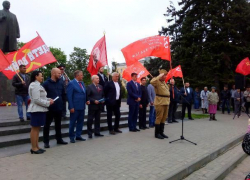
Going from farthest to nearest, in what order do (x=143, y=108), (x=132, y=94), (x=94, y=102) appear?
(x=143, y=108) < (x=132, y=94) < (x=94, y=102)

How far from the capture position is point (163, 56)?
9.30m

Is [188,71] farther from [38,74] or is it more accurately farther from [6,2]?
[38,74]

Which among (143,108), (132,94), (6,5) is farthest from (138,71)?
(6,5)

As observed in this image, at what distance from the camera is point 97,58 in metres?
9.59

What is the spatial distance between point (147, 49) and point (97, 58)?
80.5 inches

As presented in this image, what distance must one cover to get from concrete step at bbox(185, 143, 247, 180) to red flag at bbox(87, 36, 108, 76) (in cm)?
562

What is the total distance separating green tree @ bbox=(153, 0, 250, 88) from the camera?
2016 cm

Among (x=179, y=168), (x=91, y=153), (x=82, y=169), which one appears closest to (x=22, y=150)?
(x=91, y=153)

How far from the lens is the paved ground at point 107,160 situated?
4070 millimetres

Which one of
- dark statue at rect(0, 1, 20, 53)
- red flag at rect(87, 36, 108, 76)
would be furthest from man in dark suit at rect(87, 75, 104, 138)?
dark statue at rect(0, 1, 20, 53)

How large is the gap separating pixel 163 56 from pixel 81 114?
4.17 meters

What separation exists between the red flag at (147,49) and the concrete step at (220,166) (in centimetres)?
435

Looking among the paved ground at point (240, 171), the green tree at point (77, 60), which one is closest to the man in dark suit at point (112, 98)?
the paved ground at point (240, 171)

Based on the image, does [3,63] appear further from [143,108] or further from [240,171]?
[240,171]
